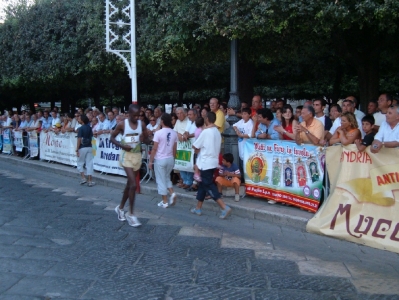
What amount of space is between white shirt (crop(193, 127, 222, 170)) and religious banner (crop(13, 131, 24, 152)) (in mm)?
11726

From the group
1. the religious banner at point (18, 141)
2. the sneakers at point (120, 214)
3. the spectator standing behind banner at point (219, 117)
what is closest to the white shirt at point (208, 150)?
the sneakers at point (120, 214)

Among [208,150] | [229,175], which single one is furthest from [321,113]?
[208,150]

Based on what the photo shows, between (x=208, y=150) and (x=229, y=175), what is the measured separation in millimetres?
1048

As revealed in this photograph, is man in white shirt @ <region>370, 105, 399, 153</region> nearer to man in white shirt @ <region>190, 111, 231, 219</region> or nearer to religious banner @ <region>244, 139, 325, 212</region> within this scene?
religious banner @ <region>244, 139, 325, 212</region>

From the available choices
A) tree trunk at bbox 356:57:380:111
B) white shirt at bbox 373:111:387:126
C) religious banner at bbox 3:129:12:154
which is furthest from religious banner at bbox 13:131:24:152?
white shirt at bbox 373:111:387:126

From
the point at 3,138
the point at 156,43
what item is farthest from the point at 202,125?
the point at 3,138

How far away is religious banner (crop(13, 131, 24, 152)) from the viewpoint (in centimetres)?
1816

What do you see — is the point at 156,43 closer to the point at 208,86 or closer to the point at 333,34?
the point at 333,34

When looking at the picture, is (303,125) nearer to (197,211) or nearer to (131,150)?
(197,211)

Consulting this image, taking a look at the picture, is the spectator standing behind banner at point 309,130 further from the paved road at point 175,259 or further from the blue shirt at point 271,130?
the paved road at point 175,259

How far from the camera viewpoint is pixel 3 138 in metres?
19.9

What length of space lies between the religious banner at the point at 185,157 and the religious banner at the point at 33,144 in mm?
8113

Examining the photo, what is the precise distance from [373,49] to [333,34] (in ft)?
5.74

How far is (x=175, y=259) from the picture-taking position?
6000 millimetres
